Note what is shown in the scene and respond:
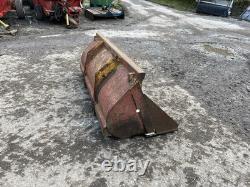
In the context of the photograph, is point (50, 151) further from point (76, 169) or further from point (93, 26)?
point (93, 26)

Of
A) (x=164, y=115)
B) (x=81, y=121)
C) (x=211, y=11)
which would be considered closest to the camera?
(x=164, y=115)

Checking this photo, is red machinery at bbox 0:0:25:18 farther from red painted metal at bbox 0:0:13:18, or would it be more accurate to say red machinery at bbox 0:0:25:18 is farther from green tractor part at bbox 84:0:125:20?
green tractor part at bbox 84:0:125:20

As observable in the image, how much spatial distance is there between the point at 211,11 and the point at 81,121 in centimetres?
1133

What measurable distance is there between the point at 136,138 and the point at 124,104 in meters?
0.55

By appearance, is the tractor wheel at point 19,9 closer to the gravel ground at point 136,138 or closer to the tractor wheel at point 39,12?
the tractor wheel at point 39,12

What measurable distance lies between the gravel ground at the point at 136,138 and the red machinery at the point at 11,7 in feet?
5.59

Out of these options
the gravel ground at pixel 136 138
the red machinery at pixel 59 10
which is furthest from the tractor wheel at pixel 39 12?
the gravel ground at pixel 136 138

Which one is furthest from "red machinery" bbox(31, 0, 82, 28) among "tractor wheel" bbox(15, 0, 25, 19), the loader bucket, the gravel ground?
the loader bucket

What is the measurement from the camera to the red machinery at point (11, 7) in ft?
32.0

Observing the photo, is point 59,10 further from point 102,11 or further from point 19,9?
point 102,11

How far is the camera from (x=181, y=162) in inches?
147

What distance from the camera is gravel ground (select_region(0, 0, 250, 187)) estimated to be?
353 centimetres

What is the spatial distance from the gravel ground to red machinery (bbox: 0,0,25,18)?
1.70m

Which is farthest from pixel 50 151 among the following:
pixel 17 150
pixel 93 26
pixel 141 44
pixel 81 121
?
pixel 93 26
